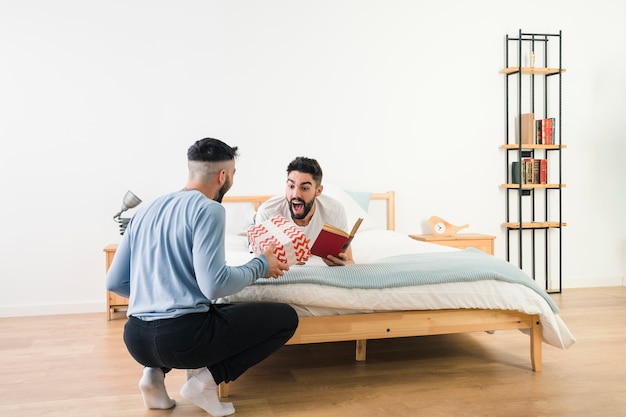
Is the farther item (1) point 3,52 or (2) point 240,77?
(2) point 240,77

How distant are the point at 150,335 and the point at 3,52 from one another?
3.02 m

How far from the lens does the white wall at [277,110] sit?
456 cm

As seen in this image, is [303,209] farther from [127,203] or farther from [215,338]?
[127,203]

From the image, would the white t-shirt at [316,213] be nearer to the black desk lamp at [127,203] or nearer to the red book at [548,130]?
the black desk lamp at [127,203]

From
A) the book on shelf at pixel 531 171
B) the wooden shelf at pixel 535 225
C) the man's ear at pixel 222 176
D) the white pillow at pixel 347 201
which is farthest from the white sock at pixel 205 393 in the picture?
the book on shelf at pixel 531 171

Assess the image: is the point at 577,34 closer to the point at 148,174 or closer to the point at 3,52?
the point at 148,174

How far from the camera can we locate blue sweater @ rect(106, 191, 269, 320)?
88.9 inches

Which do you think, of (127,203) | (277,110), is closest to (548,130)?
(277,110)

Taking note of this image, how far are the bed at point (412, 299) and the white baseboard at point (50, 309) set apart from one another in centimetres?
226

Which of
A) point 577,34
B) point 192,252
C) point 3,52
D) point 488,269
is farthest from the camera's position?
point 577,34

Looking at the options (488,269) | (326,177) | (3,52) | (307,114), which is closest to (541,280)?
(326,177)

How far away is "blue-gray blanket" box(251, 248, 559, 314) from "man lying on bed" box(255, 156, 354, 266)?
254mm

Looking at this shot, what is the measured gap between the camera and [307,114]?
4.91 meters

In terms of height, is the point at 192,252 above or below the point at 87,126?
below
